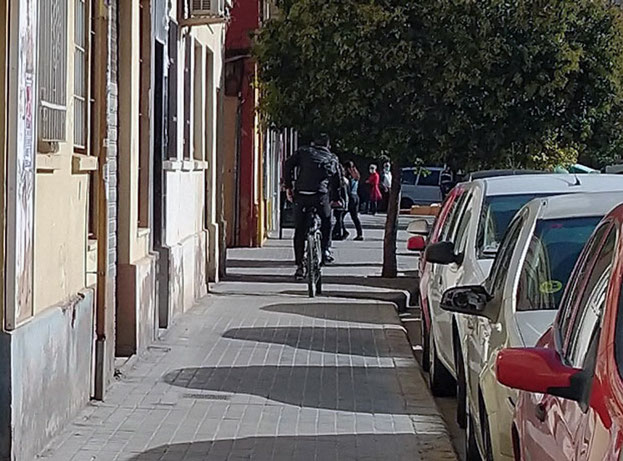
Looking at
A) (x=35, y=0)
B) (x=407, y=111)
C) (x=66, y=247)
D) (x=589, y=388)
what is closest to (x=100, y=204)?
(x=66, y=247)

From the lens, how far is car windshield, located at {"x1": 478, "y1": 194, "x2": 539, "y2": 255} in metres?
9.37

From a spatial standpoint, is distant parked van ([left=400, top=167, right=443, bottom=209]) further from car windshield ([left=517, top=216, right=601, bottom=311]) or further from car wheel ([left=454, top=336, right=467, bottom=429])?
car windshield ([left=517, top=216, right=601, bottom=311])

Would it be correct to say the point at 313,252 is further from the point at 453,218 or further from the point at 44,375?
the point at 44,375

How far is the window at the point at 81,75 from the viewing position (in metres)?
8.72

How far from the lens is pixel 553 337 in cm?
527

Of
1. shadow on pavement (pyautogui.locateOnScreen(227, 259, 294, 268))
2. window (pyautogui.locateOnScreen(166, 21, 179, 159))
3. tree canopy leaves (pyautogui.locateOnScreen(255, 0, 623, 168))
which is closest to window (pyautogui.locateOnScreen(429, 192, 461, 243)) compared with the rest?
window (pyautogui.locateOnScreen(166, 21, 179, 159))

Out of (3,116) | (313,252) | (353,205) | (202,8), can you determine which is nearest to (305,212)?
(313,252)

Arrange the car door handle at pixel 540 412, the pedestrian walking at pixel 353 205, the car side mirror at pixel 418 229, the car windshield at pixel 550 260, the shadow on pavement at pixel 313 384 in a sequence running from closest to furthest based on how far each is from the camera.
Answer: the car door handle at pixel 540 412 < the car windshield at pixel 550 260 < the shadow on pavement at pixel 313 384 < the car side mirror at pixel 418 229 < the pedestrian walking at pixel 353 205

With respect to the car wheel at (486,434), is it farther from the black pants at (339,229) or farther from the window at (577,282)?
the black pants at (339,229)

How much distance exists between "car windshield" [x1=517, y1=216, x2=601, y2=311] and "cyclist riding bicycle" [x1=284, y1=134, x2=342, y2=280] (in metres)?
9.27

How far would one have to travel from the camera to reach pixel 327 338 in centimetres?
1277

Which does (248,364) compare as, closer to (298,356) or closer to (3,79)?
(298,356)

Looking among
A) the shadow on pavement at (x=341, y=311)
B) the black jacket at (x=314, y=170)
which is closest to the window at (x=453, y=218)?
the shadow on pavement at (x=341, y=311)

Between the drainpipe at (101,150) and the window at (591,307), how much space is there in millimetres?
4970
